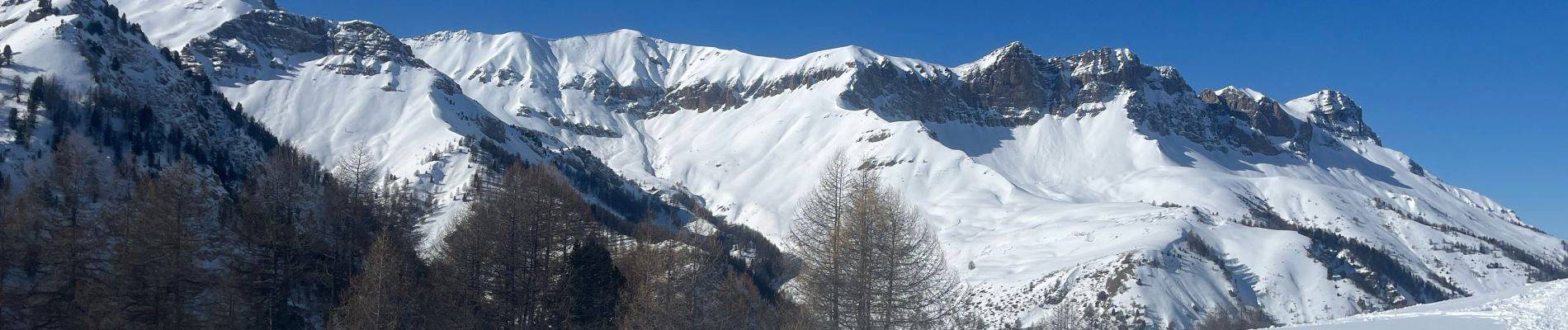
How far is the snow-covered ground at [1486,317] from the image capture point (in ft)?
90.4

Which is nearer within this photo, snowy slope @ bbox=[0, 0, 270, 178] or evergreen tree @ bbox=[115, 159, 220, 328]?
evergreen tree @ bbox=[115, 159, 220, 328]

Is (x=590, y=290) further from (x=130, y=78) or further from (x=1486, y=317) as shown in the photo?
(x=130, y=78)

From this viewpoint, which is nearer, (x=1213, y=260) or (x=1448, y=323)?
(x=1448, y=323)

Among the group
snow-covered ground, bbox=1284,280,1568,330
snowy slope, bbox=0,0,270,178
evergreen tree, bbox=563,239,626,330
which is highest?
snowy slope, bbox=0,0,270,178

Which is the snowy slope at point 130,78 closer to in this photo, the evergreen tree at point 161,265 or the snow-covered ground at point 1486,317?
the evergreen tree at point 161,265

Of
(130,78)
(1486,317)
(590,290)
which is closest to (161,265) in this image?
(590,290)

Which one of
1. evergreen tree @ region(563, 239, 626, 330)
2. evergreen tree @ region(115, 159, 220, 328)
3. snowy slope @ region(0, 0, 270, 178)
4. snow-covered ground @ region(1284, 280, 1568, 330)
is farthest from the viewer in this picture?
snowy slope @ region(0, 0, 270, 178)

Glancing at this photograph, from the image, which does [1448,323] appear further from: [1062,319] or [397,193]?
[1062,319]

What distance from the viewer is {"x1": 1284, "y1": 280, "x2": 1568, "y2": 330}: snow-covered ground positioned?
27547 millimetres

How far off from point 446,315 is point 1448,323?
34264 millimetres

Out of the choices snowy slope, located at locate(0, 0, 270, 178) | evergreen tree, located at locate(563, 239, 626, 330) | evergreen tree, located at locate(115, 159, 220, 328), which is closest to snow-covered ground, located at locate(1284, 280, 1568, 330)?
evergreen tree, located at locate(563, 239, 626, 330)

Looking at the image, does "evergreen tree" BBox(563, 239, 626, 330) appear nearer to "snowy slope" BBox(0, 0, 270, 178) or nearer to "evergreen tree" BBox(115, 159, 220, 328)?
"evergreen tree" BBox(115, 159, 220, 328)

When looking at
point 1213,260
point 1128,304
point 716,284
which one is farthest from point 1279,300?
point 716,284

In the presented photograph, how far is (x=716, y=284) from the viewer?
4538 centimetres
